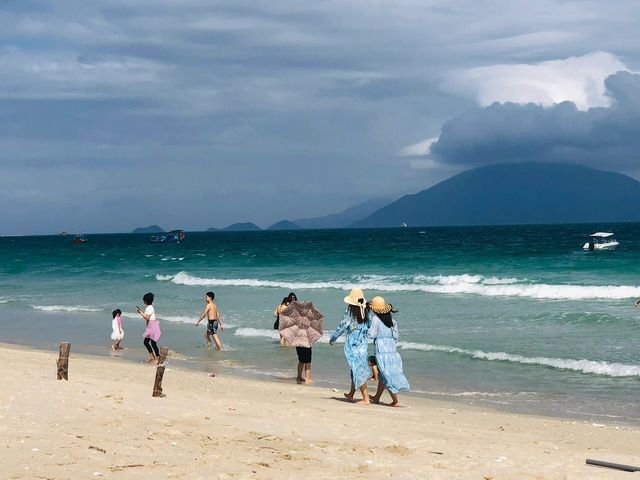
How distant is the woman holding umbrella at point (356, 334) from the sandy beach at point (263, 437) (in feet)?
1.75

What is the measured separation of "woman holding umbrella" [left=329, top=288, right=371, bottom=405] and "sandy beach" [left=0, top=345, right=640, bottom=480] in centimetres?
53

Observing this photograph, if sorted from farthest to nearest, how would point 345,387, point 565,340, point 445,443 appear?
1. point 565,340
2. point 345,387
3. point 445,443

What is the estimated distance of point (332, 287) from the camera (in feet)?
122

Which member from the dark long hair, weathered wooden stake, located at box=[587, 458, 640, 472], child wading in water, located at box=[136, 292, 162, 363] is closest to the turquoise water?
child wading in water, located at box=[136, 292, 162, 363]

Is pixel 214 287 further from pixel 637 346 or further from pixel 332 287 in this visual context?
pixel 637 346

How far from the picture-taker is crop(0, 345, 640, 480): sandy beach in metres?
7.75

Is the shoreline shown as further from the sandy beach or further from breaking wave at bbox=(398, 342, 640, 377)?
breaking wave at bbox=(398, 342, 640, 377)

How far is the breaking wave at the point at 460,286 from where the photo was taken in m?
30.8

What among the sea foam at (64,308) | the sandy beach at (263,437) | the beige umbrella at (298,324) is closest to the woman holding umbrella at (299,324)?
the beige umbrella at (298,324)

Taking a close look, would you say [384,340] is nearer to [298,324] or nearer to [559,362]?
[298,324]

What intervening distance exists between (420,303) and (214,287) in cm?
1334

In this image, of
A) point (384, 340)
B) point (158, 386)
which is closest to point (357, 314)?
point (384, 340)

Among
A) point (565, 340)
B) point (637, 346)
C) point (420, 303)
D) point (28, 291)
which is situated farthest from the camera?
point (28, 291)

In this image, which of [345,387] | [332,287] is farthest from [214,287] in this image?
[345,387]
